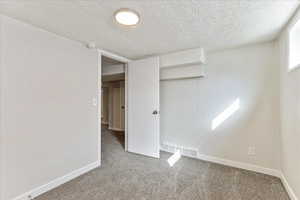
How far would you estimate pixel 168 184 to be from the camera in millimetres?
2033

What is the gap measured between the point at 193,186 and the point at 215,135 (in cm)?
115

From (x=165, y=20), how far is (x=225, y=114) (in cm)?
201

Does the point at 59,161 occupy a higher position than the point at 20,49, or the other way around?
the point at 20,49

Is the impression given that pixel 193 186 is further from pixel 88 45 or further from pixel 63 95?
pixel 88 45

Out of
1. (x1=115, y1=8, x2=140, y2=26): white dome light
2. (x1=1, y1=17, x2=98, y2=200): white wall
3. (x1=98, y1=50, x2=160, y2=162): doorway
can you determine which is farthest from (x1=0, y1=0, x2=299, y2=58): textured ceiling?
(x1=98, y1=50, x2=160, y2=162): doorway

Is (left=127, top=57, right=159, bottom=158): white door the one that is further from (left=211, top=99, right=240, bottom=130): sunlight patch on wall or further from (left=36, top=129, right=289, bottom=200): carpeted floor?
(left=211, top=99, right=240, bottom=130): sunlight patch on wall

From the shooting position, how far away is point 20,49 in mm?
1680

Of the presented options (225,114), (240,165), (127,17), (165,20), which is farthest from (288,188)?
(127,17)

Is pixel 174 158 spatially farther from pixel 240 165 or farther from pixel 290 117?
pixel 290 117

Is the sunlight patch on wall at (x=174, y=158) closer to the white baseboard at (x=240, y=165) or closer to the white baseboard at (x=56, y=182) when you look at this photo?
the white baseboard at (x=240, y=165)

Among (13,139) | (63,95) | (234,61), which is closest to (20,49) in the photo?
(63,95)

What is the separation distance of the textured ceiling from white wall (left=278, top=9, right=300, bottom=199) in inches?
13.7

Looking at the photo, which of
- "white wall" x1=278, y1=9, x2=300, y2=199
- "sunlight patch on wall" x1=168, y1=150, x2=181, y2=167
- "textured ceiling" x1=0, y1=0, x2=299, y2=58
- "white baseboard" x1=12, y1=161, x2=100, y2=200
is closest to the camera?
"textured ceiling" x1=0, y1=0, x2=299, y2=58

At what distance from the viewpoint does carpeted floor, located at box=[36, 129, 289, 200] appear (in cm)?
179
